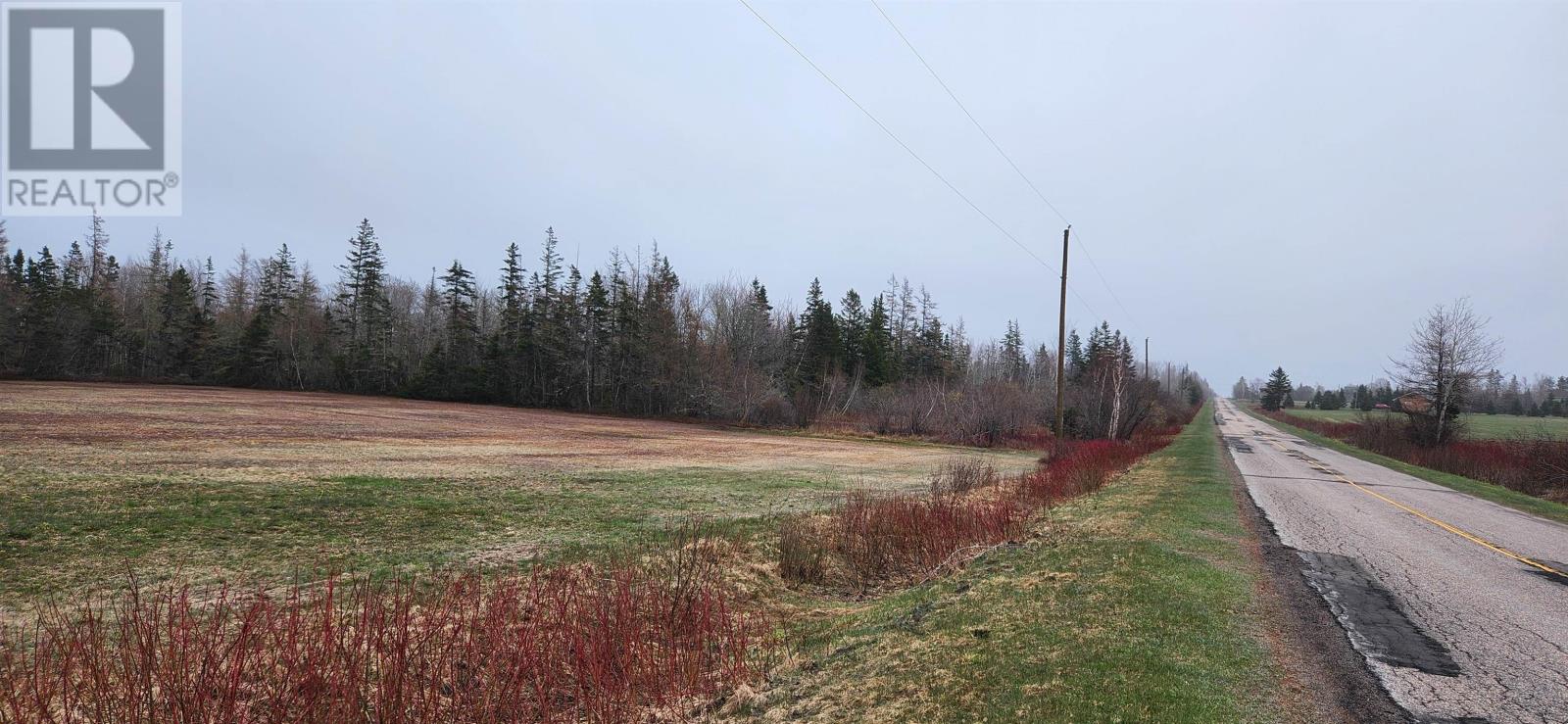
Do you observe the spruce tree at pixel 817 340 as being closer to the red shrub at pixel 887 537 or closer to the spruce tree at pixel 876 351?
the spruce tree at pixel 876 351

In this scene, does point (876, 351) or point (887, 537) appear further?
point (876, 351)

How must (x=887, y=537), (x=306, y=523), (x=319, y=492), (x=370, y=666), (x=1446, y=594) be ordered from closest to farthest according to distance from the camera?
(x=370, y=666), (x=1446, y=594), (x=887, y=537), (x=306, y=523), (x=319, y=492)

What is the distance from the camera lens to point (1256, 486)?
17172mm

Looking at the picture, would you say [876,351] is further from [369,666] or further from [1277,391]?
[1277,391]

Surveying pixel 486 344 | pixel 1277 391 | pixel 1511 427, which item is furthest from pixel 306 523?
pixel 1277 391

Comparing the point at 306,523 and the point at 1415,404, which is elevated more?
the point at 1415,404

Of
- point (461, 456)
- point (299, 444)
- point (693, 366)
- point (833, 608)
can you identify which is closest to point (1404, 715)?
point (833, 608)

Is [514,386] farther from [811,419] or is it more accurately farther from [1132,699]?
[1132,699]

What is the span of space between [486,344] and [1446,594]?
75855mm

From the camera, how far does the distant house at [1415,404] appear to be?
34.8m

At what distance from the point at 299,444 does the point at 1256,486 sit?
30.1 meters

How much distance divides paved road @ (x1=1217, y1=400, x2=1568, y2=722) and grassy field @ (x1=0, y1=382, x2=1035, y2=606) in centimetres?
972

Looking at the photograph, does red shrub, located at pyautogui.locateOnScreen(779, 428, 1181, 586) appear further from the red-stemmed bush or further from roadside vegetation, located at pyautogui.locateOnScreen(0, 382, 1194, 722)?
the red-stemmed bush

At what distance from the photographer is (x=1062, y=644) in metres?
5.42
